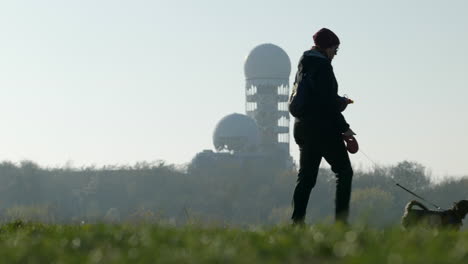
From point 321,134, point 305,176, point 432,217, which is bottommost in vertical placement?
point 432,217

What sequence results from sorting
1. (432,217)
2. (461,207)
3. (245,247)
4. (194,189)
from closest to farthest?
(245,247) → (432,217) → (461,207) → (194,189)

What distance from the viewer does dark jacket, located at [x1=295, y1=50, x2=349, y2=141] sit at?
10.1m

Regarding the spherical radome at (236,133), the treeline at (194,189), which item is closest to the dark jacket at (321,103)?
the treeline at (194,189)

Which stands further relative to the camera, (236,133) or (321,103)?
(236,133)

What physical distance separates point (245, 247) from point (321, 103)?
4.45 m

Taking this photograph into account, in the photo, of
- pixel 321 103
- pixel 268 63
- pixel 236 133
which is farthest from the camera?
pixel 268 63

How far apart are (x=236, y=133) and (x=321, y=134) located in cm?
12966

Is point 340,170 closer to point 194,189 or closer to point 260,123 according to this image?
point 194,189

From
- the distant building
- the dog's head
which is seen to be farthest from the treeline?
the dog's head

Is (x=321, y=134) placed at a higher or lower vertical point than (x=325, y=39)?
lower

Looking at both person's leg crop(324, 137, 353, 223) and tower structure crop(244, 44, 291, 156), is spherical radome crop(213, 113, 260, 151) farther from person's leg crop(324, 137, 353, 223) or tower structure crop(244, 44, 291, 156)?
person's leg crop(324, 137, 353, 223)

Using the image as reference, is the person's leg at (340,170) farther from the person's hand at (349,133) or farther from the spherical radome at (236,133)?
the spherical radome at (236,133)

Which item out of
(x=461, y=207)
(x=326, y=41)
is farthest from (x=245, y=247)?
(x=461, y=207)

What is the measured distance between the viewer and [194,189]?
13512 centimetres
